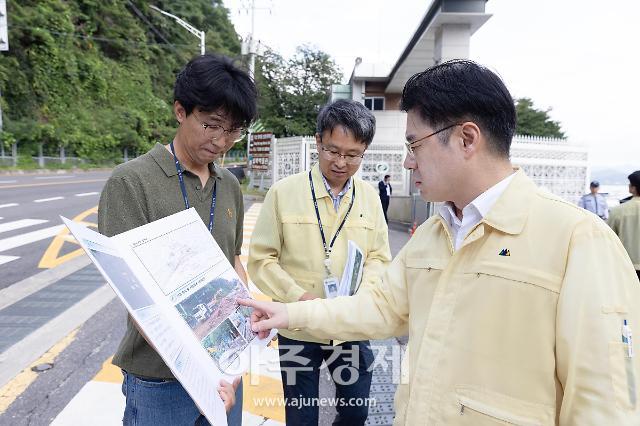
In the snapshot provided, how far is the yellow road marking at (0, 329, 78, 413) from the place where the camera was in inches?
105

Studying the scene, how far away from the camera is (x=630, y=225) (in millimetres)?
4602

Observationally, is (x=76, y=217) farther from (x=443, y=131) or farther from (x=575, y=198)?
(x=575, y=198)

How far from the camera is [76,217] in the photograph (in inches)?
365

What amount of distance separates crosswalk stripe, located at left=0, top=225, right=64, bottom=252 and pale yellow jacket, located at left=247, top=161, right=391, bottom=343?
609cm

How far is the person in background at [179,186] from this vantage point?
1.31 m

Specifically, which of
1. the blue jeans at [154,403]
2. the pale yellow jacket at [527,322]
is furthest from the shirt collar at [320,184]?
the blue jeans at [154,403]

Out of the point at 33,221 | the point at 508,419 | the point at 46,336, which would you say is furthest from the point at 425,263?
the point at 33,221

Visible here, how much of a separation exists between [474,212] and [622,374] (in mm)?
486

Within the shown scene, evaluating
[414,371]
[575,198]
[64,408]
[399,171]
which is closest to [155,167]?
[414,371]

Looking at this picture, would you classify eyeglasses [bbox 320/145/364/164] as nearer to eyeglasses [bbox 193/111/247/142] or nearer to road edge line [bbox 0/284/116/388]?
eyeglasses [bbox 193/111/247/142]

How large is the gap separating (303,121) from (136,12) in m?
20.5

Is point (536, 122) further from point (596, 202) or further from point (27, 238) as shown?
point (27, 238)

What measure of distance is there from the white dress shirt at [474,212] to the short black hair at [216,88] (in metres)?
0.80

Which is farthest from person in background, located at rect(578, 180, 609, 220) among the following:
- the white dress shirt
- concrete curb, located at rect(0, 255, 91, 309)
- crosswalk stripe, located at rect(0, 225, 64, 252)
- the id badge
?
crosswalk stripe, located at rect(0, 225, 64, 252)
